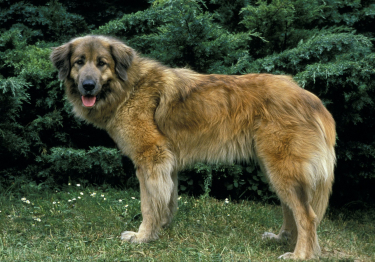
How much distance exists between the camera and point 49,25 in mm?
7094

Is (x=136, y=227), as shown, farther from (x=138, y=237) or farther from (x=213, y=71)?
(x=213, y=71)

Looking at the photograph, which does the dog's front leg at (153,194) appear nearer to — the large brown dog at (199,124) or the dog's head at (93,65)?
the large brown dog at (199,124)

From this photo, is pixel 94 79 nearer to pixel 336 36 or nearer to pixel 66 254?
pixel 66 254

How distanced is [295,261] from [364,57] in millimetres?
2746

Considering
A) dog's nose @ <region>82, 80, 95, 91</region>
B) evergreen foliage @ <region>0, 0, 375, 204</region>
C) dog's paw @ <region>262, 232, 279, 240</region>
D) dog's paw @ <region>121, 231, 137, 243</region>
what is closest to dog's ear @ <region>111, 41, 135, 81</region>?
dog's nose @ <region>82, 80, 95, 91</region>

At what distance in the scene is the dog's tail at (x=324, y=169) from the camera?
3.96 m

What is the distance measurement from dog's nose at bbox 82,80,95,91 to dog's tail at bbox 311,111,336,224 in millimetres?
2170

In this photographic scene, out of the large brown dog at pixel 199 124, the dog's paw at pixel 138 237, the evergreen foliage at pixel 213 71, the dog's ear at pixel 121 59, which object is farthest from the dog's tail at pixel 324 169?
the dog's ear at pixel 121 59

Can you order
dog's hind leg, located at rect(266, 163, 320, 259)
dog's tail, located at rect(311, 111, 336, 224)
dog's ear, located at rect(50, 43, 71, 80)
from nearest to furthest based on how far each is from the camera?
dog's hind leg, located at rect(266, 163, 320, 259) → dog's tail, located at rect(311, 111, 336, 224) → dog's ear, located at rect(50, 43, 71, 80)

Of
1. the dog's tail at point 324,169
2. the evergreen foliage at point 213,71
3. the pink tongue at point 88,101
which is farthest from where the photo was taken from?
the evergreen foliage at point 213,71

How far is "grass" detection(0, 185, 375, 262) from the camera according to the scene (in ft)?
12.7

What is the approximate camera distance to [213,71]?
5.73 metres

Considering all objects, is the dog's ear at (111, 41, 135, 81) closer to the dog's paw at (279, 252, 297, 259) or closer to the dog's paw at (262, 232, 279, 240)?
the dog's paw at (262, 232, 279, 240)

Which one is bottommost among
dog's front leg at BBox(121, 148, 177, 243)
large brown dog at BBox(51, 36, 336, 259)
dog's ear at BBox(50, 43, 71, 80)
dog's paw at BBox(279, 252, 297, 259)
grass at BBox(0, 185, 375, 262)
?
grass at BBox(0, 185, 375, 262)
